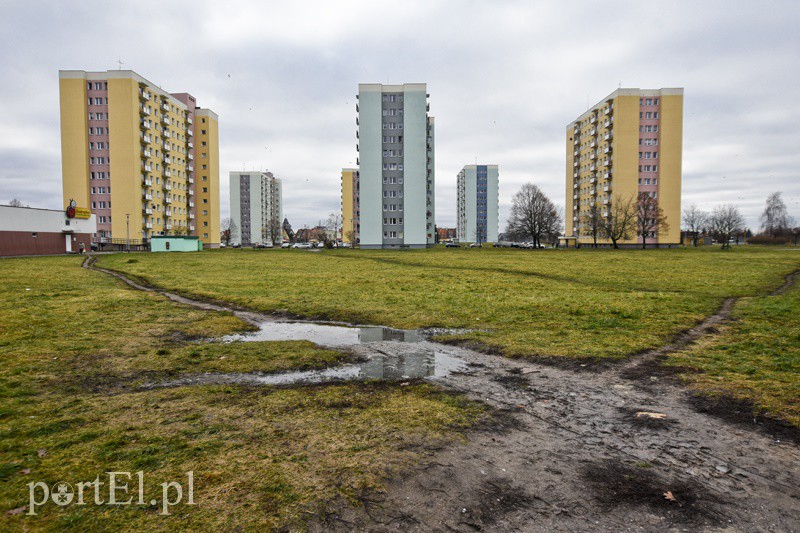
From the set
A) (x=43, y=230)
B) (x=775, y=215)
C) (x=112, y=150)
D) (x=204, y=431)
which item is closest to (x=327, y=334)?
(x=204, y=431)

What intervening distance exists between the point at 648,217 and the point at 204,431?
10806cm

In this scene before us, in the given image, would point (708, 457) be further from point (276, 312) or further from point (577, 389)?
point (276, 312)

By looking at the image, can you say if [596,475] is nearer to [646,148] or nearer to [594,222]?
[594,222]

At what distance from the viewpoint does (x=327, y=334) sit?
40.6 feet

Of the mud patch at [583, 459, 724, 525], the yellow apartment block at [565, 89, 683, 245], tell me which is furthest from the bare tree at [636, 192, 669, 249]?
the mud patch at [583, 459, 724, 525]

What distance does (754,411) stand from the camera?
248 inches

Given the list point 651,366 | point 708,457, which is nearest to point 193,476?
point 708,457

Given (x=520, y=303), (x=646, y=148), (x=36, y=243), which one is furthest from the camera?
(x=646, y=148)

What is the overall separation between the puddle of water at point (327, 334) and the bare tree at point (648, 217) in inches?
3876


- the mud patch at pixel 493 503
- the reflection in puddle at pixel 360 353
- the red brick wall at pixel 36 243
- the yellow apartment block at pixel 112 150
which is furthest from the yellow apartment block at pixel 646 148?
the mud patch at pixel 493 503

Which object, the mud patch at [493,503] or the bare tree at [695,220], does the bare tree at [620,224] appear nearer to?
the bare tree at [695,220]

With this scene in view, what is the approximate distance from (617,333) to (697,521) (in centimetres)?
869

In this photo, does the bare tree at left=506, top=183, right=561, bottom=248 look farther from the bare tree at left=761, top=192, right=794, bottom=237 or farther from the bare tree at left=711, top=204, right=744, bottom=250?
the bare tree at left=761, top=192, right=794, bottom=237

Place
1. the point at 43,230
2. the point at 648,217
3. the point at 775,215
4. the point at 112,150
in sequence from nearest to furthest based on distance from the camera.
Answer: the point at 43,230, the point at 112,150, the point at 648,217, the point at 775,215
